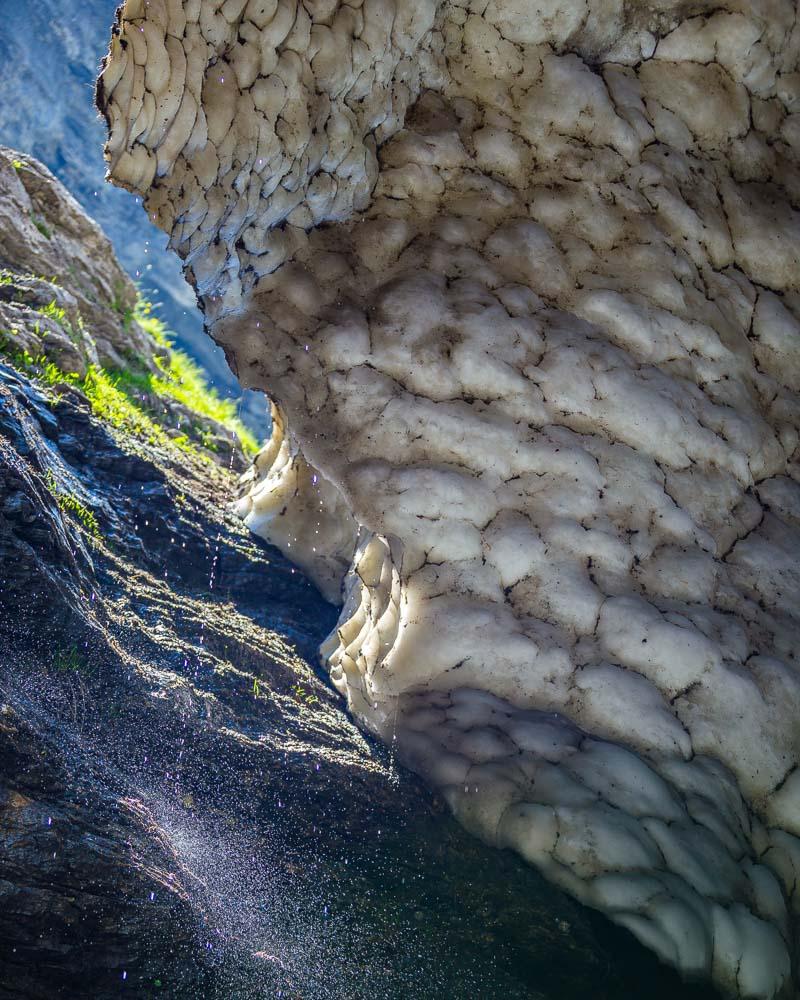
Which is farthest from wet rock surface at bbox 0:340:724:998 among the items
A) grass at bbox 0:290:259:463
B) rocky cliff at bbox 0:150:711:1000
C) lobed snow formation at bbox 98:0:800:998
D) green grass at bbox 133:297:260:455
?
green grass at bbox 133:297:260:455

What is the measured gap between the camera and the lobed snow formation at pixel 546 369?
230 cm

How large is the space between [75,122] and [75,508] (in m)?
14.6

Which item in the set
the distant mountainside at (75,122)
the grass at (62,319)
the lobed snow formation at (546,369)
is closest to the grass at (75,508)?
the lobed snow formation at (546,369)

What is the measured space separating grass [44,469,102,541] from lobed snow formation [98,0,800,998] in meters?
0.61

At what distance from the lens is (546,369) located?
270 cm

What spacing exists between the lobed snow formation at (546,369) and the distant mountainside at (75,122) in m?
8.78

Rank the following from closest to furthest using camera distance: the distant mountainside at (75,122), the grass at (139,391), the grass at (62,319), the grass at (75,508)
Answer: the grass at (75,508) < the grass at (139,391) < the grass at (62,319) < the distant mountainside at (75,122)

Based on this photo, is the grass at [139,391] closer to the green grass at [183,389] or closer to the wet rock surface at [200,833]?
the green grass at [183,389]

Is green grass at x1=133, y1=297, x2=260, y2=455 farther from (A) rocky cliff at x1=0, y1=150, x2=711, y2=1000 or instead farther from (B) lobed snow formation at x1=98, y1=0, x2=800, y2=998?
(B) lobed snow formation at x1=98, y1=0, x2=800, y2=998

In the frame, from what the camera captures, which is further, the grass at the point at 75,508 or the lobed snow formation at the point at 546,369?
the grass at the point at 75,508

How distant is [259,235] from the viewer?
2668 mm

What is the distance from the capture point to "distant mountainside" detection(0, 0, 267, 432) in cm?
1293

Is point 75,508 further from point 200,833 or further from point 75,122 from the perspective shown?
point 75,122

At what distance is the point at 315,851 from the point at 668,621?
3.46 ft
